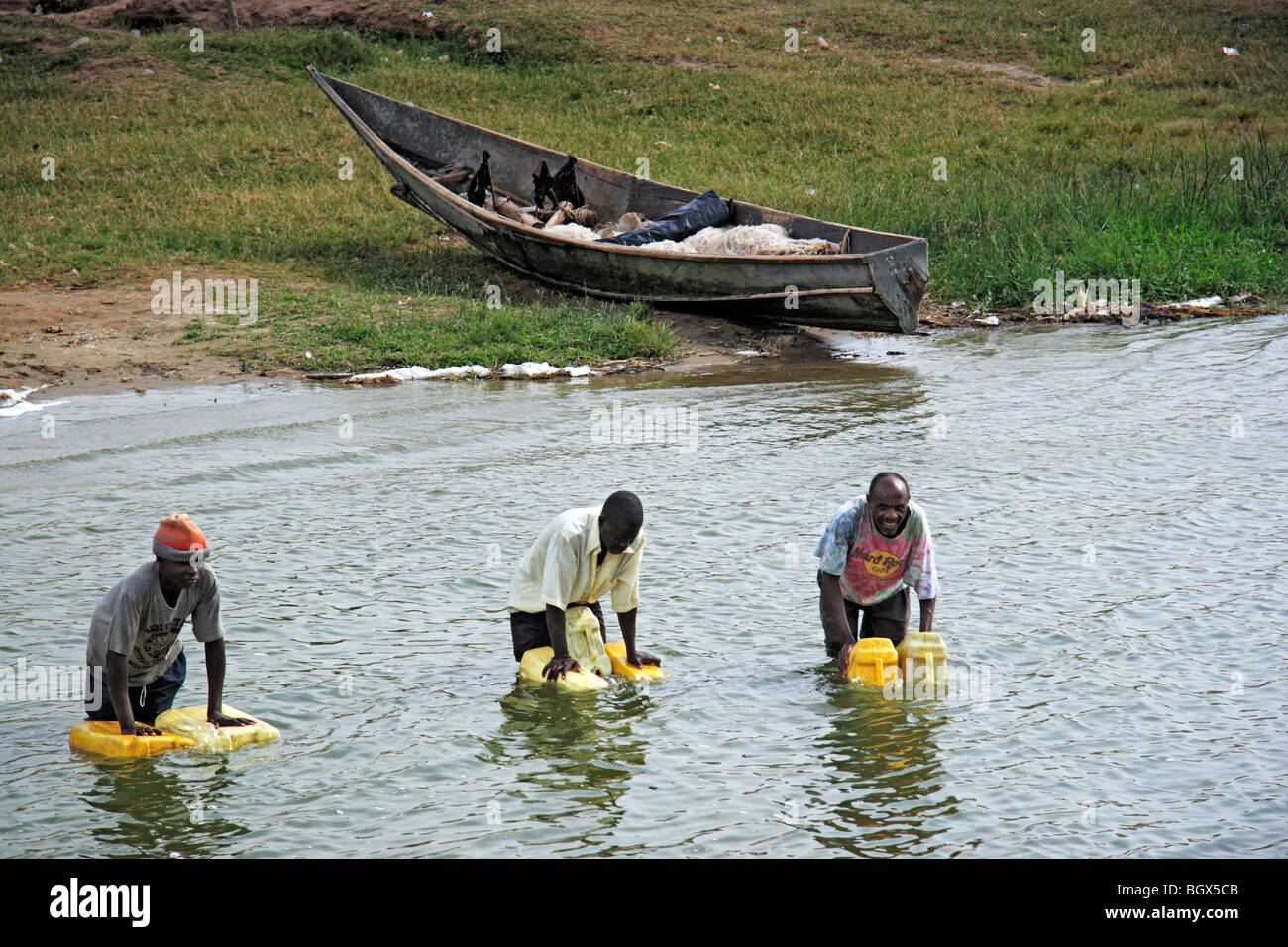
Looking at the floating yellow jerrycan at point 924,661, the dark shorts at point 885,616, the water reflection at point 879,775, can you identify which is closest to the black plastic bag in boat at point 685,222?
the dark shorts at point 885,616

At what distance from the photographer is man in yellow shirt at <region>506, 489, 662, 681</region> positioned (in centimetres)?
533

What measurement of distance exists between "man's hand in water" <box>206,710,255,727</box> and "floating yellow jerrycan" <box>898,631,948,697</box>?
2.96 meters

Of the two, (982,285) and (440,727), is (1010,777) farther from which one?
(982,285)

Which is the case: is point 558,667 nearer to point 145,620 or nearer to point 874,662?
point 874,662

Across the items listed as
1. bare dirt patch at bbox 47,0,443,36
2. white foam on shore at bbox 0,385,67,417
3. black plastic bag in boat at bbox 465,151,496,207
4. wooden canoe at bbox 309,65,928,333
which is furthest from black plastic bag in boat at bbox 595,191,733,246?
bare dirt patch at bbox 47,0,443,36

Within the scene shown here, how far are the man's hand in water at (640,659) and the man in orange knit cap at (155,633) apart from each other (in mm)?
1739

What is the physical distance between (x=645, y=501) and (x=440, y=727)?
347cm

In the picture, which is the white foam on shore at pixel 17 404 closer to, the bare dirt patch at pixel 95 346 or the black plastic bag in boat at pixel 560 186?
the bare dirt patch at pixel 95 346

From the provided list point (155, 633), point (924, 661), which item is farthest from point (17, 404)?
point (924, 661)

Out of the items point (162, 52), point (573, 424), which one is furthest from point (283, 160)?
point (573, 424)

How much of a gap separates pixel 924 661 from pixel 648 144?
1493 cm

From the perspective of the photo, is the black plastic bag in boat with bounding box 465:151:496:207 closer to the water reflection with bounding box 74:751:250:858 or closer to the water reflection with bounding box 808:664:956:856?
the water reflection with bounding box 808:664:956:856

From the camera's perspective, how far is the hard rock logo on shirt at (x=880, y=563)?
5812 millimetres

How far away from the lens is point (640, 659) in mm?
6000
